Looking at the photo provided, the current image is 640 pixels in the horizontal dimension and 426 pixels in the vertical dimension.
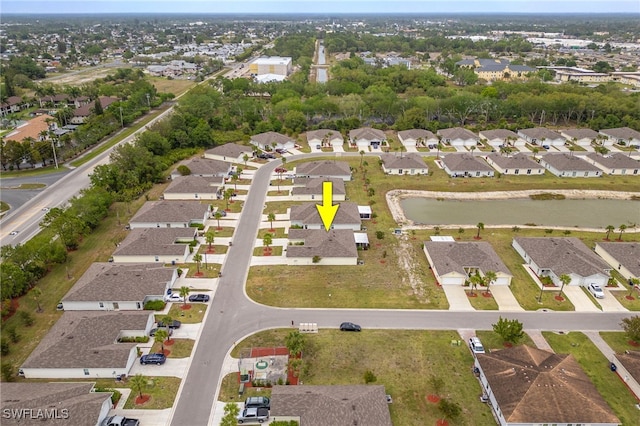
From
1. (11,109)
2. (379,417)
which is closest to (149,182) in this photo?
(379,417)

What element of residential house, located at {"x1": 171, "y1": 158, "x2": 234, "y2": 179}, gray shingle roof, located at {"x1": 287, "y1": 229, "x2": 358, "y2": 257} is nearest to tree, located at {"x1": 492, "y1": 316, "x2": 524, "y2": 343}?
gray shingle roof, located at {"x1": 287, "y1": 229, "x2": 358, "y2": 257}

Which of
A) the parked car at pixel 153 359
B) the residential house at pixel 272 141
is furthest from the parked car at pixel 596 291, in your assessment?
the residential house at pixel 272 141

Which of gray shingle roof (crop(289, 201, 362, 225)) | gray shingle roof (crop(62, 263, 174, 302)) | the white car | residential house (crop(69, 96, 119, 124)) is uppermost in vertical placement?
residential house (crop(69, 96, 119, 124))

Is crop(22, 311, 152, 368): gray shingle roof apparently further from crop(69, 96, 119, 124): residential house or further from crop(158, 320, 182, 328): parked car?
crop(69, 96, 119, 124): residential house

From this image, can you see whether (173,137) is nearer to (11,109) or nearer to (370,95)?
(370,95)

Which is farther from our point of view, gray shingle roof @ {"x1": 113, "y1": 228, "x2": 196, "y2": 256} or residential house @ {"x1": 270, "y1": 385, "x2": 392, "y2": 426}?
gray shingle roof @ {"x1": 113, "y1": 228, "x2": 196, "y2": 256}

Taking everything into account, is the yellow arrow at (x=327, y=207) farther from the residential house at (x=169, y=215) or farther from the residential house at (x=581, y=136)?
the residential house at (x=581, y=136)

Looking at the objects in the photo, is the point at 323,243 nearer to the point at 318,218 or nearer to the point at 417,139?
the point at 318,218
